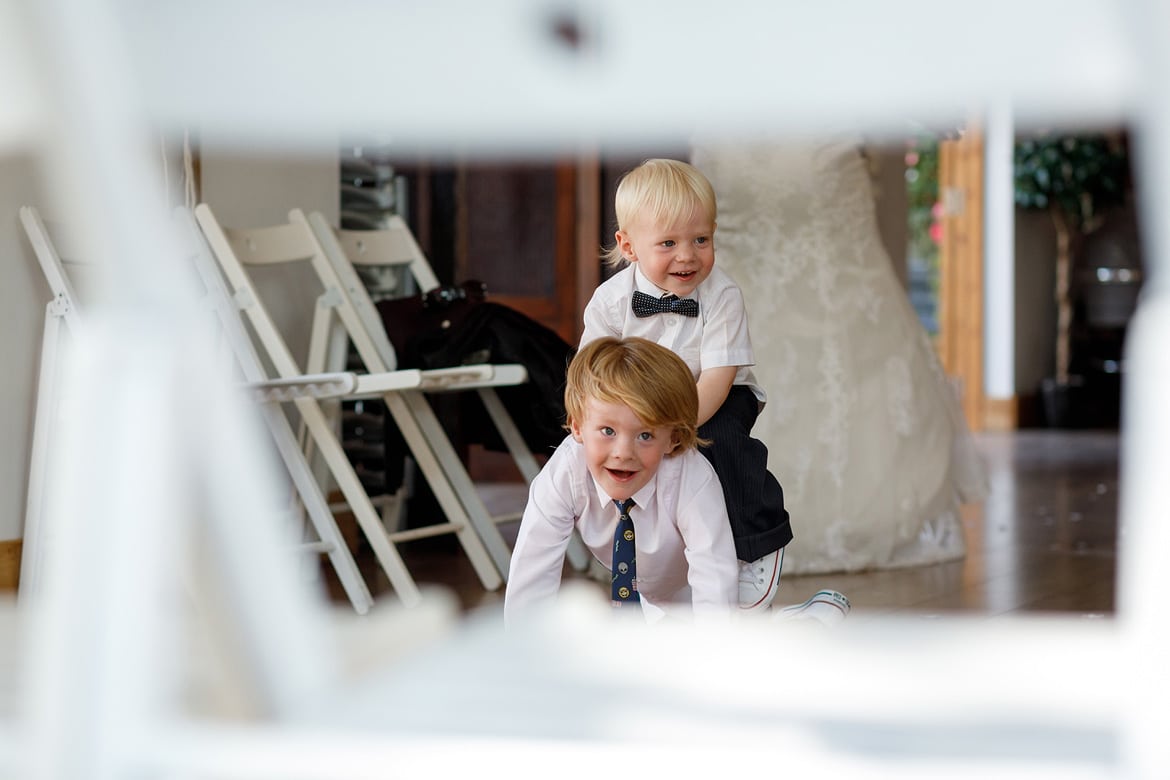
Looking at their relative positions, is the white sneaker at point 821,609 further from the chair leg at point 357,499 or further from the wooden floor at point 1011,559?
the chair leg at point 357,499

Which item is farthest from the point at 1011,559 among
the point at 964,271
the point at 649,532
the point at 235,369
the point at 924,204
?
the point at 924,204

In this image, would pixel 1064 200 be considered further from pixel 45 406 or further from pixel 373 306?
pixel 45 406

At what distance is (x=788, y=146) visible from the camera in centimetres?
62

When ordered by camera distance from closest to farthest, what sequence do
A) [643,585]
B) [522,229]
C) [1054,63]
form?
[1054,63] < [643,585] < [522,229]

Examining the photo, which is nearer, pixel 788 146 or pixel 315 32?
pixel 315 32

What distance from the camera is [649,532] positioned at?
34.2 inches

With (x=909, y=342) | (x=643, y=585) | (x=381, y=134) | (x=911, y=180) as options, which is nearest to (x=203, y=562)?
(x=381, y=134)

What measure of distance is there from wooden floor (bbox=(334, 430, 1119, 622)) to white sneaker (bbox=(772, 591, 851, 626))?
0.01 metres

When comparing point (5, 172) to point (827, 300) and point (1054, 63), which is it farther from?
point (827, 300)

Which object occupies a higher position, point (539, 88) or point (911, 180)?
point (911, 180)

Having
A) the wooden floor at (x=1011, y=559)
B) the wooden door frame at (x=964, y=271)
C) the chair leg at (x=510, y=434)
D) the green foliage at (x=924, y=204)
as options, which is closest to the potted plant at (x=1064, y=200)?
the wooden door frame at (x=964, y=271)

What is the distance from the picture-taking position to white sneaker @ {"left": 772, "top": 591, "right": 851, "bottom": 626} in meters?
0.69

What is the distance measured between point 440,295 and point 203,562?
1755 mm

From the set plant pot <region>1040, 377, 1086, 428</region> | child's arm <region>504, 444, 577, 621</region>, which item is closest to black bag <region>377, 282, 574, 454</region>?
child's arm <region>504, 444, 577, 621</region>
